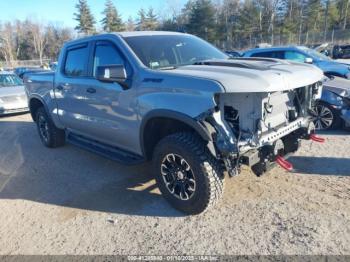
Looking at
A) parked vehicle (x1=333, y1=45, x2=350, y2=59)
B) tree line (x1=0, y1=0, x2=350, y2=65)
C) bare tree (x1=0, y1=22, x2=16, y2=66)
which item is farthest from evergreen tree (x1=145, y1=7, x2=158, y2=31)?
parked vehicle (x1=333, y1=45, x2=350, y2=59)

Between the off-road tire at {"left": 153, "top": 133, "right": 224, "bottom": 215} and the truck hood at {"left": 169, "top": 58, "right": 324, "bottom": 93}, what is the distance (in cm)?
72

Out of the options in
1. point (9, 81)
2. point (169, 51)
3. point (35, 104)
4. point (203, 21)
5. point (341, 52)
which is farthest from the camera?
point (203, 21)

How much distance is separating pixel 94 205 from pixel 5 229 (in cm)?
104

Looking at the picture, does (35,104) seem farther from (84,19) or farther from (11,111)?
(84,19)

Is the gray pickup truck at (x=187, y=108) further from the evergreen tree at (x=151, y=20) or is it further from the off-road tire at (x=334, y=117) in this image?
the evergreen tree at (x=151, y=20)

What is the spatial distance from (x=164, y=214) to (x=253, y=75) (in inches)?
74.2

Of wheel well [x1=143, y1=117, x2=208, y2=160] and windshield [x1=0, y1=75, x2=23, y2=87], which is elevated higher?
wheel well [x1=143, y1=117, x2=208, y2=160]

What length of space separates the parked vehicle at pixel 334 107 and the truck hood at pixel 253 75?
265cm

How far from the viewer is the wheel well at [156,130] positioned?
12.5ft

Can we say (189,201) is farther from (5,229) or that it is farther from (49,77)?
(49,77)

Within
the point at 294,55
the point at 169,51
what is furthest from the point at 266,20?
the point at 169,51

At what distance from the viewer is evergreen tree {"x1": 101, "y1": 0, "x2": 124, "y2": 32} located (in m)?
69.1

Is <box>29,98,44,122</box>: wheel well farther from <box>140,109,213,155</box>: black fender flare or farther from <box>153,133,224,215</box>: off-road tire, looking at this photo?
<box>153,133,224,215</box>: off-road tire

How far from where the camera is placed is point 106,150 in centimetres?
478
